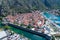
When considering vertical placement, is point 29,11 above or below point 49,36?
below

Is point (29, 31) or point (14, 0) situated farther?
point (14, 0)

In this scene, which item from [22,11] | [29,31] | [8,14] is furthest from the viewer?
[22,11]

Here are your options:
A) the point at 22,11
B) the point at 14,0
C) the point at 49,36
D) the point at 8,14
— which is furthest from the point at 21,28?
the point at 14,0

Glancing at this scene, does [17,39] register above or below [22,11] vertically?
above

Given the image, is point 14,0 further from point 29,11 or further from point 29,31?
point 29,31

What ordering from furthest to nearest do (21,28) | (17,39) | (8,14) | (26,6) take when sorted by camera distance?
(26,6) → (8,14) → (21,28) → (17,39)

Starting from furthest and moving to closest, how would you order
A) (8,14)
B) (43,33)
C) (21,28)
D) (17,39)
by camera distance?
(8,14) < (21,28) < (43,33) < (17,39)

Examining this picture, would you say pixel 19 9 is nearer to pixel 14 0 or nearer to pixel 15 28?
pixel 14 0

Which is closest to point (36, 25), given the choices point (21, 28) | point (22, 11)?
point (21, 28)

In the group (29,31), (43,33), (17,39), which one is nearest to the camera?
(17,39)
